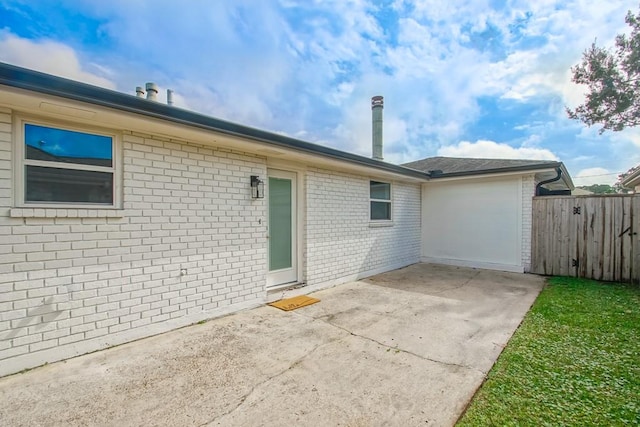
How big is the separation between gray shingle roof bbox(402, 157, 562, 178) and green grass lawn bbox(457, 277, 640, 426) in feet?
12.4

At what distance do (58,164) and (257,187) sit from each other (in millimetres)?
2574

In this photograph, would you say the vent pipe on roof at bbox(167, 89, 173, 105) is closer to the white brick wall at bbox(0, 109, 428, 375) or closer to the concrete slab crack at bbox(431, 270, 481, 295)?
the white brick wall at bbox(0, 109, 428, 375)

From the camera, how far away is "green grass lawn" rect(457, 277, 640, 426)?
2.17 m

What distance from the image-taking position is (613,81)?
9281 millimetres

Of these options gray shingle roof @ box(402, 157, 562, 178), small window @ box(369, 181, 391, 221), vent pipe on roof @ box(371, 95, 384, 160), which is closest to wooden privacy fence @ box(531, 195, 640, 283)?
gray shingle roof @ box(402, 157, 562, 178)

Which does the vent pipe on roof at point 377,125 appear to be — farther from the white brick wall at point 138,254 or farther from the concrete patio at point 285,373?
the concrete patio at point 285,373

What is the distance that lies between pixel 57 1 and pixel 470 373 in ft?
24.7

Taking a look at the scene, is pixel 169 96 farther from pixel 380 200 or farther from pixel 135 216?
pixel 380 200

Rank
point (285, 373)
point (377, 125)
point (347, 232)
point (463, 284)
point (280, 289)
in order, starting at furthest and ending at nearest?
1. point (377, 125)
2. point (347, 232)
3. point (463, 284)
4. point (280, 289)
5. point (285, 373)

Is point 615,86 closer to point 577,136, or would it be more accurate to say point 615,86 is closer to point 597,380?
point 577,136

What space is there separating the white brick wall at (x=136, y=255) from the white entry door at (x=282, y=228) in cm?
41

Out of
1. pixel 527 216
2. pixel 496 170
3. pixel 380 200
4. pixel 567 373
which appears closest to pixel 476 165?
pixel 496 170

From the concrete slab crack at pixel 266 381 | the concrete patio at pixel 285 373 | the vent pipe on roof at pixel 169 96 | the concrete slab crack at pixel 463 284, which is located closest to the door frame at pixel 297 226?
the concrete patio at pixel 285 373

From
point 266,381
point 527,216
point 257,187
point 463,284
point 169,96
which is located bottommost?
point 463,284
